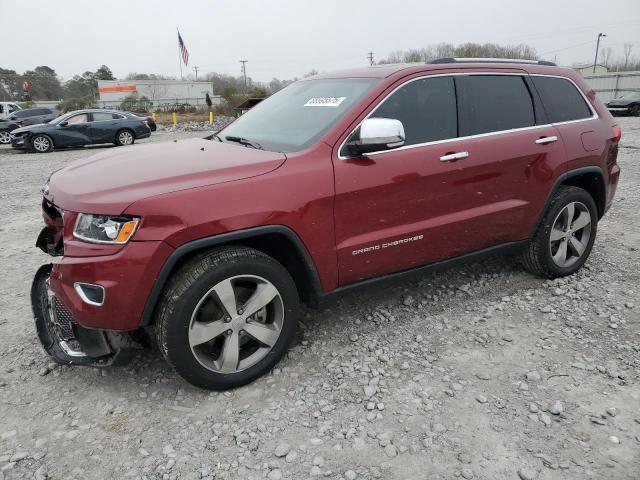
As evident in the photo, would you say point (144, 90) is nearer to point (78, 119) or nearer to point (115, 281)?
point (78, 119)

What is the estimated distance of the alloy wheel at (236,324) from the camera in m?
2.61

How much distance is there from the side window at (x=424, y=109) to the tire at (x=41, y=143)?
15.4 m

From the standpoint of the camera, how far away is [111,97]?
59875mm

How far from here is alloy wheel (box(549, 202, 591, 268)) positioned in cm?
404

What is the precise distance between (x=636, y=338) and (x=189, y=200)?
9.97 ft

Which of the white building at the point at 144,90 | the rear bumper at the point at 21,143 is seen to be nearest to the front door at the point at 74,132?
the rear bumper at the point at 21,143

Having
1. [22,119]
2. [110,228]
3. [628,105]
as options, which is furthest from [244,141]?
[628,105]

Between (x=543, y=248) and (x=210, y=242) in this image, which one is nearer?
(x=210, y=242)

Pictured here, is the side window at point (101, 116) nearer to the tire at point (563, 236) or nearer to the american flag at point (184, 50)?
the tire at point (563, 236)

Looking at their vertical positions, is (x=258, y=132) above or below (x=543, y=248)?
above

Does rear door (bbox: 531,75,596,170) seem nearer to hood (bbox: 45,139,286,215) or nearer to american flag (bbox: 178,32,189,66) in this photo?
hood (bbox: 45,139,286,215)

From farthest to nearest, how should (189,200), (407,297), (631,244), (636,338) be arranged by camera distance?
(631,244) < (407,297) < (636,338) < (189,200)

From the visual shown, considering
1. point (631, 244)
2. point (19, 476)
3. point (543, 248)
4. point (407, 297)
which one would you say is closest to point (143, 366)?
point (19, 476)

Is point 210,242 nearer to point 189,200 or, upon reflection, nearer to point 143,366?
point 189,200
